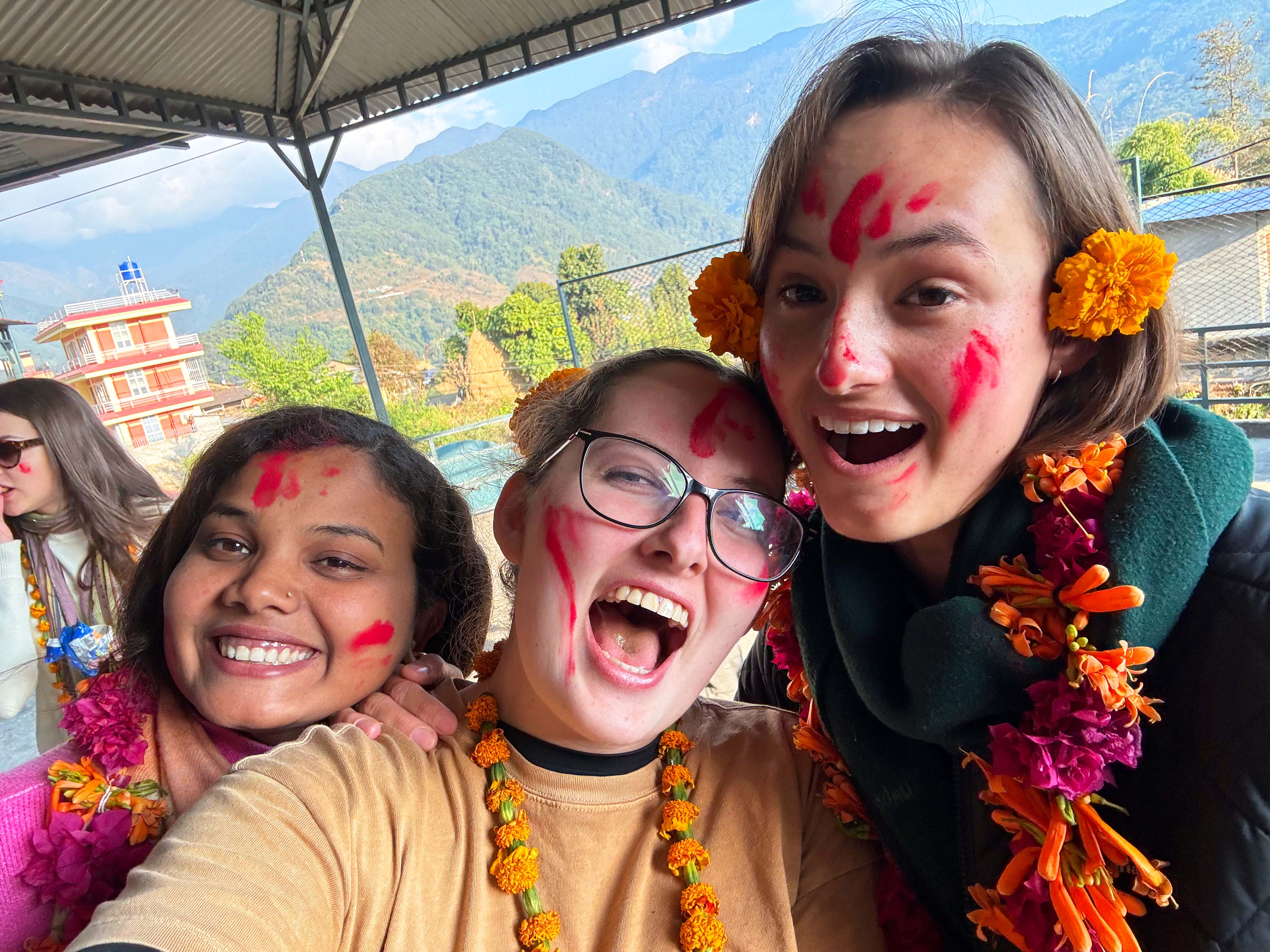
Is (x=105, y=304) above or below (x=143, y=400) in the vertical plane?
above

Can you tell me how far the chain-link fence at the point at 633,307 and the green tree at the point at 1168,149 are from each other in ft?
50.6

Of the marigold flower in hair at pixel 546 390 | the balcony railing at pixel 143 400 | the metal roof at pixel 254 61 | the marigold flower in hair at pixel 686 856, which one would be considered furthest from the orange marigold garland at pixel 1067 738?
the balcony railing at pixel 143 400

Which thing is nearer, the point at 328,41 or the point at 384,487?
the point at 384,487

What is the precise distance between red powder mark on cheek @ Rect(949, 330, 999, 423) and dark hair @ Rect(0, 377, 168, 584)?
285 cm

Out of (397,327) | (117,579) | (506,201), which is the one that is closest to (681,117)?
(506,201)

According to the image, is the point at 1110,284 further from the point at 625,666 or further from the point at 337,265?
the point at 337,265

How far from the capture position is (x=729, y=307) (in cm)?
138

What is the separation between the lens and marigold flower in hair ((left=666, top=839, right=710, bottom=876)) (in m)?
1.20

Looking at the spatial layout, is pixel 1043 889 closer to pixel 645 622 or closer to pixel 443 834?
pixel 645 622

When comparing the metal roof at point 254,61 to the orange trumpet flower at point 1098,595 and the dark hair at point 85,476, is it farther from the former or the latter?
the orange trumpet flower at point 1098,595

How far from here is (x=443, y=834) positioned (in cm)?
119

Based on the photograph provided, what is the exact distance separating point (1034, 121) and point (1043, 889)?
1081mm

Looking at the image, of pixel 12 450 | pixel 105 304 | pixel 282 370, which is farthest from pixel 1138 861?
pixel 105 304

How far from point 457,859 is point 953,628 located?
83cm
